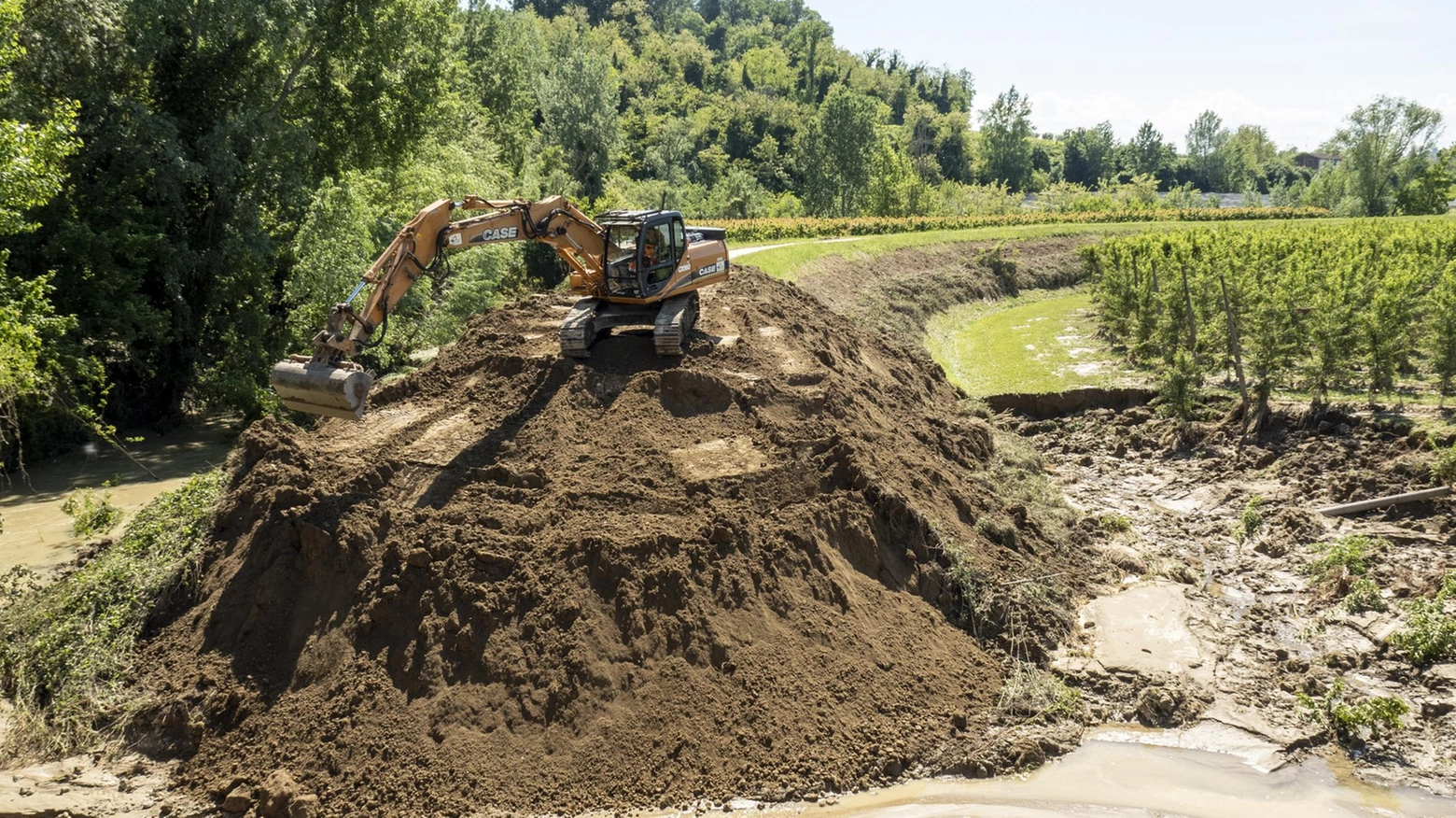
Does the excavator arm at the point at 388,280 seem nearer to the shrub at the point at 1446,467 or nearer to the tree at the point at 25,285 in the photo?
the tree at the point at 25,285

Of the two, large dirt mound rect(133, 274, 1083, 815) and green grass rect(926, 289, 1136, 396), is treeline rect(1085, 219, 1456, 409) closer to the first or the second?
green grass rect(926, 289, 1136, 396)

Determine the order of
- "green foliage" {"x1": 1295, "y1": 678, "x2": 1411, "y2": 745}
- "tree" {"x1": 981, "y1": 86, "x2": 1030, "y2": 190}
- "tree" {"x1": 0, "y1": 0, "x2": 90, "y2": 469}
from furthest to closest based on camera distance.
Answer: "tree" {"x1": 981, "y1": 86, "x2": 1030, "y2": 190}
"tree" {"x1": 0, "y1": 0, "x2": 90, "y2": 469}
"green foliage" {"x1": 1295, "y1": 678, "x2": 1411, "y2": 745}

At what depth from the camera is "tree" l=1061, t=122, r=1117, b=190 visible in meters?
124

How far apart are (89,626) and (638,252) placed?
8909mm

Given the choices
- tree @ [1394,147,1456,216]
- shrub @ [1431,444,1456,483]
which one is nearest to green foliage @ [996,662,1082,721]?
shrub @ [1431,444,1456,483]

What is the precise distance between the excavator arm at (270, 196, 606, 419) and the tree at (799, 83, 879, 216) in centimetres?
5609

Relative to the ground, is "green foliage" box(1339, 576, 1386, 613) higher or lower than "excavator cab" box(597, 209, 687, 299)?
lower

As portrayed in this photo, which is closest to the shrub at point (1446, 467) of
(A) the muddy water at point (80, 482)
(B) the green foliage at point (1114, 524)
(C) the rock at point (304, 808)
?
(B) the green foliage at point (1114, 524)

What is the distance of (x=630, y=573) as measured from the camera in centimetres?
1069

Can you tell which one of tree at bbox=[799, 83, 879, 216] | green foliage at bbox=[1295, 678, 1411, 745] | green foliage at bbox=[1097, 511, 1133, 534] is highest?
tree at bbox=[799, 83, 879, 216]

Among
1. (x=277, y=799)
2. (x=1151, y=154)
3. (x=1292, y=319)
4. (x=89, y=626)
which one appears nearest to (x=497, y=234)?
(x=89, y=626)

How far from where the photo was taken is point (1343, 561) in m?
13.6

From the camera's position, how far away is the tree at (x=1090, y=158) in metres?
124

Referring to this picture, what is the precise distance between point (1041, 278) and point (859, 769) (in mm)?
37761
